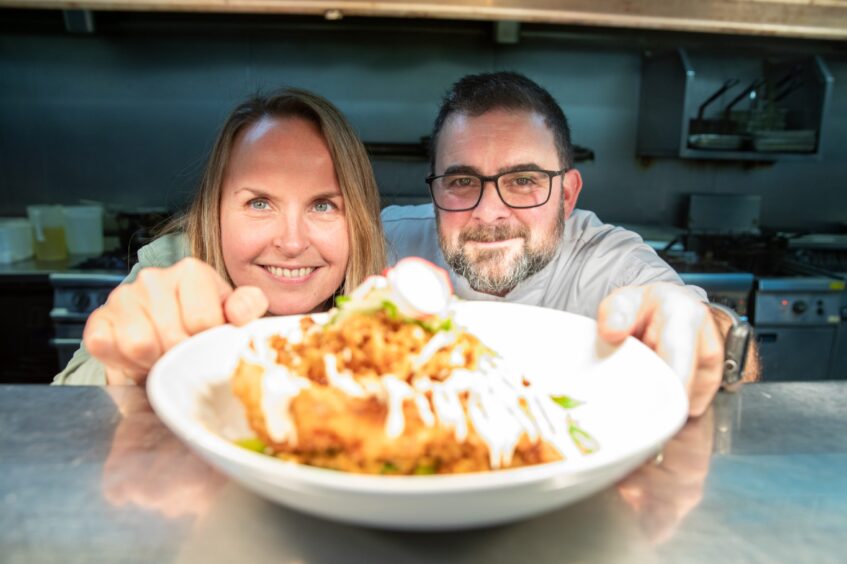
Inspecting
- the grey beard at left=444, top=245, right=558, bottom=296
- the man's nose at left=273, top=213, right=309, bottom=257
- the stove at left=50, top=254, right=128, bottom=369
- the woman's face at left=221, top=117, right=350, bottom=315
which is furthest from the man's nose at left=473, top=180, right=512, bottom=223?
the stove at left=50, top=254, right=128, bottom=369

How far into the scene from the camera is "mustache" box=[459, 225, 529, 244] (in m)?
2.25

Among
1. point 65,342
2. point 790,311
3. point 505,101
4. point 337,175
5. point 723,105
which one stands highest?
point 723,105

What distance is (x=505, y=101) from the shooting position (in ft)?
7.50

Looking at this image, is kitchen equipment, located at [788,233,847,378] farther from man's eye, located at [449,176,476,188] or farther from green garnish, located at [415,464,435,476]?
green garnish, located at [415,464,435,476]

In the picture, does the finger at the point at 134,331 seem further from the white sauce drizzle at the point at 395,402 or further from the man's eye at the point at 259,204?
the man's eye at the point at 259,204

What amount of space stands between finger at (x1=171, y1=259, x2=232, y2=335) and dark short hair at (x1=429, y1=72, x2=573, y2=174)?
1535 millimetres

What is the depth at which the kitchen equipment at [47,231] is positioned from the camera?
4.23 meters

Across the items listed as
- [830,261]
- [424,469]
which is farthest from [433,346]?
[830,261]

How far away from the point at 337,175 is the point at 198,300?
0.78m

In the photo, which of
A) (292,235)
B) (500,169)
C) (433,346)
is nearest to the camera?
(433,346)

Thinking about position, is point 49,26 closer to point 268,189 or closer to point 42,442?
point 268,189

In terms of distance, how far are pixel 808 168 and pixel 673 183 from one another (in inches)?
47.9

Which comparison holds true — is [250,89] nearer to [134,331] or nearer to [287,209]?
[287,209]

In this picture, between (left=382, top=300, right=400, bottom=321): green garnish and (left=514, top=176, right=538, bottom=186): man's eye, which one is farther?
(left=514, top=176, right=538, bottom=186): man's eye
